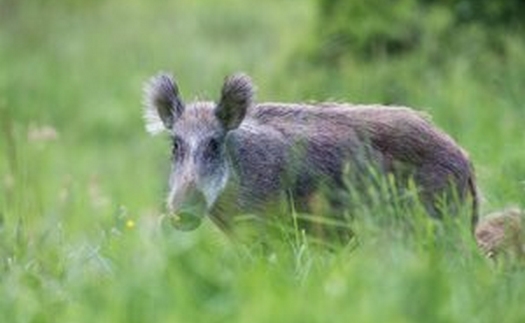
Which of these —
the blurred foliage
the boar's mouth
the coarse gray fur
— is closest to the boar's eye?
the coarse gray fur

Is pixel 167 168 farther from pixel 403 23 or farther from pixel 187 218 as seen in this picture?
pixel 403 23

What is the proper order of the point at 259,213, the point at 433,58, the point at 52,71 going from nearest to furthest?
1. the point at 259,213
2. the point at 433,58
3. the point at 52,71

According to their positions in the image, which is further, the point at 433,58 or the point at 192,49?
the point at 192,49

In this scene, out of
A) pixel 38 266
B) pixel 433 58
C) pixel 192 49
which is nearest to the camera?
pixel 38 266

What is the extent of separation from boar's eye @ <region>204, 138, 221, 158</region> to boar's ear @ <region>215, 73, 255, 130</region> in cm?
12

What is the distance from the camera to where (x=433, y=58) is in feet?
52.0

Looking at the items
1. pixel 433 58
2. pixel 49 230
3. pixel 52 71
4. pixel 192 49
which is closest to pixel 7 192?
pixel 49 230

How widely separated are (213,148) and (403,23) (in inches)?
343

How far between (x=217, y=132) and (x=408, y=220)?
1.44m

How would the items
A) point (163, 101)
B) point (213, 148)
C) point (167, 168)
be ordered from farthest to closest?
1. point (167, 168)
2. point (163, 101)
3. point (213, 148)

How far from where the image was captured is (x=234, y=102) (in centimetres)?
778

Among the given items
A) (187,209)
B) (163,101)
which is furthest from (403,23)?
(187,209)

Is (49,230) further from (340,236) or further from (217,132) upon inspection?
(340,236)

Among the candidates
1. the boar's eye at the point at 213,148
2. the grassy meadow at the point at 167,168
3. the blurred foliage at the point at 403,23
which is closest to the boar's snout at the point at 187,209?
the grassy meadow at the point at 167,168
